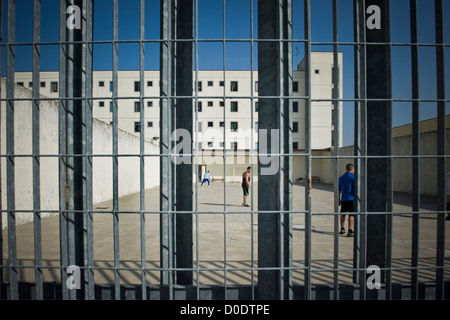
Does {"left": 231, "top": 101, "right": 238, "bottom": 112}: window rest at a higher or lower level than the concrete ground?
higher

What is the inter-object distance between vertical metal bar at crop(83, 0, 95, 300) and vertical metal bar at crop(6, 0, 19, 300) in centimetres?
96

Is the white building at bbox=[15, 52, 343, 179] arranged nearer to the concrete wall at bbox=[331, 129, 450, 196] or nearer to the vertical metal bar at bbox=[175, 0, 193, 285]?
the concrete wall at bbox=[331, 129, 450, 196]

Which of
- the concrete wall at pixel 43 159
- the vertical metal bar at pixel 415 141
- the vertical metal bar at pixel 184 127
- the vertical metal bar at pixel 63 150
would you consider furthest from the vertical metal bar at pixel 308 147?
the concrete wall at pixel 43 159

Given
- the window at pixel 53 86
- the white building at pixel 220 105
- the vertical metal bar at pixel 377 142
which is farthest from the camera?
the window at pixel 53 86

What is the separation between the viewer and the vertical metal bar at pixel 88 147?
310 cm

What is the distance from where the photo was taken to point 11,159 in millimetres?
3162

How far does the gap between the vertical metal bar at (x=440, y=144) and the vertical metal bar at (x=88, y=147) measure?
4.71 m

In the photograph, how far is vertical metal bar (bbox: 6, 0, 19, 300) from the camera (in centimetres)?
312

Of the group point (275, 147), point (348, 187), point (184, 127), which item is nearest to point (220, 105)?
point (348, 187)

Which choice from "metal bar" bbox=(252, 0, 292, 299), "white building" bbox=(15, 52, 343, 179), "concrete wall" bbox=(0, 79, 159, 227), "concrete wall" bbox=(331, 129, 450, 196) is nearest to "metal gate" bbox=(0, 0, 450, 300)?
"metal bar" bbox=(252, 0, 292, 299)

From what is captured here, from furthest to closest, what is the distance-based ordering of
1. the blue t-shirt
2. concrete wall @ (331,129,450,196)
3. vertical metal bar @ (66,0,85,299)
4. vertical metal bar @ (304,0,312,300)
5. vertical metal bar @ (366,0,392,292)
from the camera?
1. concrete wall @ (331,129,450,196)
2. the blue t-shirt
3. vertical metal bar @ (366,0,392,292)
4. vertical metal bar @ (66,0,85,299)
5. vertical metal bar @ (304,0,312,300)

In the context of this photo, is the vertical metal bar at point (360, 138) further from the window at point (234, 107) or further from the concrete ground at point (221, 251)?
the window at point (234, 107)

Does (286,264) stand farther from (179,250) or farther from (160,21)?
(160,21)

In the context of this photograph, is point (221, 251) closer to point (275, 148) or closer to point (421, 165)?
point (275, 148)
